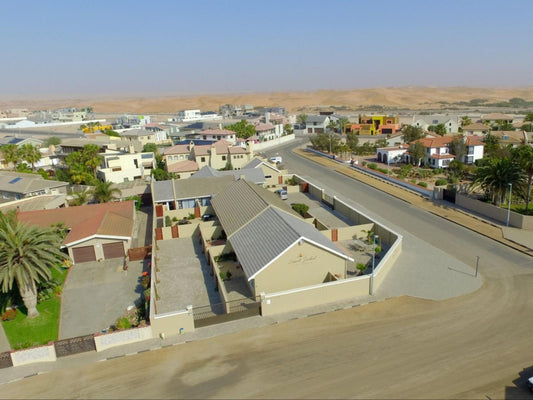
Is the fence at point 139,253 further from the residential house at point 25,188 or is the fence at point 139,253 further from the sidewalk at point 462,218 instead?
the sidewalk at point 462,218

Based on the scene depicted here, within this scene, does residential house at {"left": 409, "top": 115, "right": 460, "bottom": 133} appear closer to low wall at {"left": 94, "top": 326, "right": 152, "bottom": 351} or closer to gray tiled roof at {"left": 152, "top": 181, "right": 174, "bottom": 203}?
gray tiled roof at {"left": 152, "top": 181, "right": 174, "bottom": 203}

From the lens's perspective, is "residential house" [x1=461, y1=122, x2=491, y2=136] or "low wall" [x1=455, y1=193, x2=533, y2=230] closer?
"low wall" [x1=455, y1=193, x2=533, y2=230]

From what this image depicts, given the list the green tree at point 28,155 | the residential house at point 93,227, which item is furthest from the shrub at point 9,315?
the green tree at point 28,155

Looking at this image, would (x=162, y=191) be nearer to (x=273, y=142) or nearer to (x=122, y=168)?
(x=122, y=168)

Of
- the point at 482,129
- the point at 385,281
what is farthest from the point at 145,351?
the point at 482,129

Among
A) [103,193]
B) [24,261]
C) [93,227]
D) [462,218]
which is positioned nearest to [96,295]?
[24,261]

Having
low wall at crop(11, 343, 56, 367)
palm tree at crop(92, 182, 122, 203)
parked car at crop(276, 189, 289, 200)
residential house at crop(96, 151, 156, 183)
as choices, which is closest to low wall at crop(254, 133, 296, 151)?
residential house at crop(96, 151, 156, 183)
